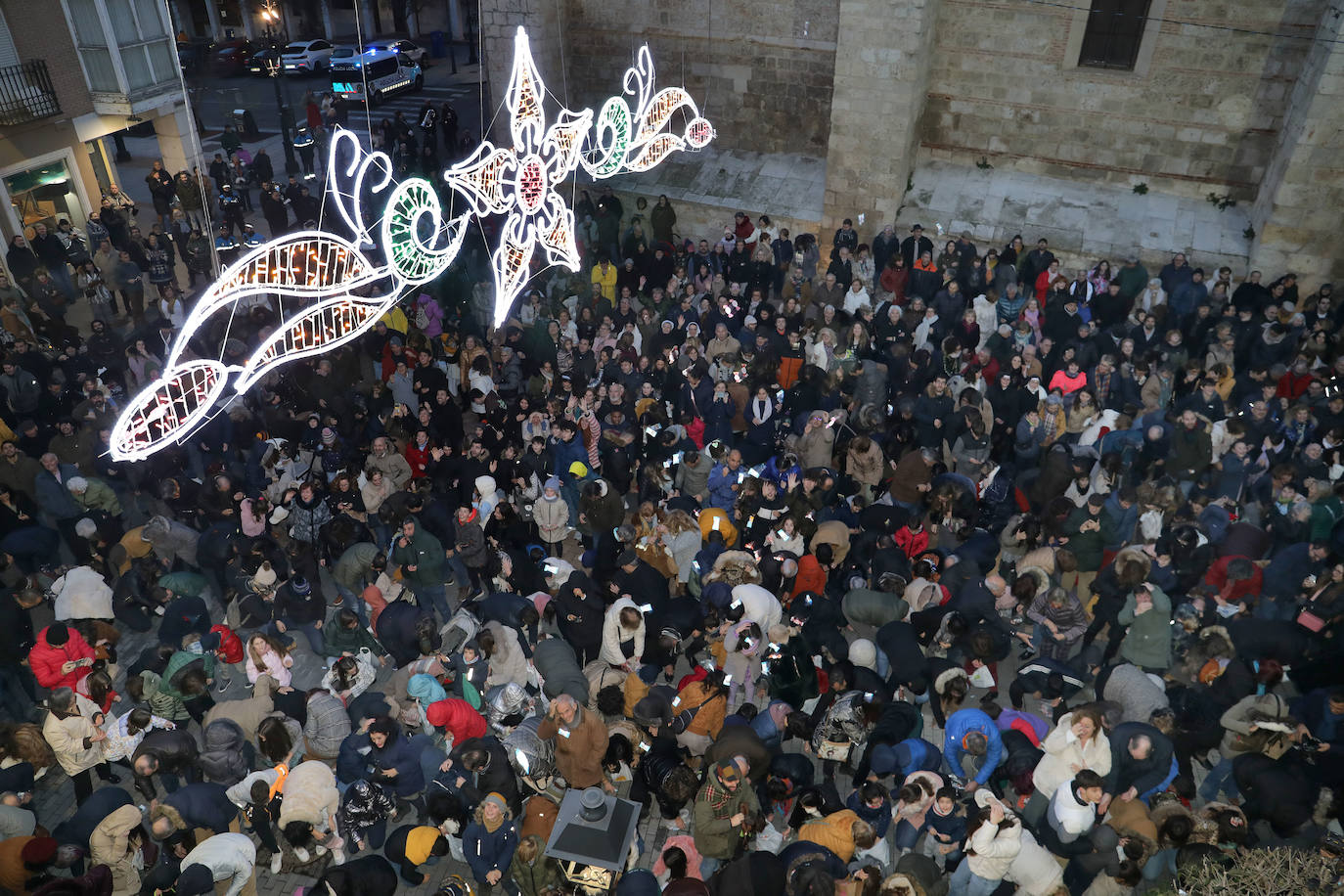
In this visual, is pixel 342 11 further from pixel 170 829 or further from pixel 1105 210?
pixel 170 829

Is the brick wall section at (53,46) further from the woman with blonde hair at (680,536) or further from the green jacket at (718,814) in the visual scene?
the green jacket at (718,814)

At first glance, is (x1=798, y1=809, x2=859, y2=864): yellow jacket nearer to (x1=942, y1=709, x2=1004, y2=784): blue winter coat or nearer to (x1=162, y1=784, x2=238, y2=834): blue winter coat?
(x1=942, y1=709, x2=1004, y2=784): blue winter coat

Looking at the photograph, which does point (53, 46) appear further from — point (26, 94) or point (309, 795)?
point (309, 795)

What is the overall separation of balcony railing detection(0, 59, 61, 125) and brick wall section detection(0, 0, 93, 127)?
0.16 m

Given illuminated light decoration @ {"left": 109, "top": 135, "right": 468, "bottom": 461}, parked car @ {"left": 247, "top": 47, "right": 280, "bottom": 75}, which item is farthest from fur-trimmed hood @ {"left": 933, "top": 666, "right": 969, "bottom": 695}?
parked car @ {"left": 247, "top": 47, "right": 280, "bottom": 75}

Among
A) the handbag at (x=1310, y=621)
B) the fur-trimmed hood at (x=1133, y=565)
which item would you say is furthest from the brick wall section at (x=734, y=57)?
the handbag at (x=1310, y=621)

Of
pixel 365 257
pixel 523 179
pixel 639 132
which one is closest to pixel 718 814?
pixel 365 257

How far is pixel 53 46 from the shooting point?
55.8ft

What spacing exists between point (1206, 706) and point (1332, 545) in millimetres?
2497

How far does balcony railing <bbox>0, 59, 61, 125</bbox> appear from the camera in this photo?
53.4 feet

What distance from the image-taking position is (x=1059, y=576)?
28.6 ft

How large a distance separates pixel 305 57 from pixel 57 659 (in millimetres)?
28707

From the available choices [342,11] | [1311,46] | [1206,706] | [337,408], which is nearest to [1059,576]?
[1206,706]

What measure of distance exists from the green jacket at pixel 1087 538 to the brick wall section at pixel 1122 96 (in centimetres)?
1021
